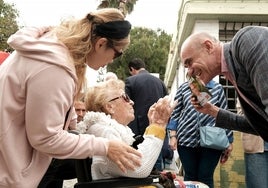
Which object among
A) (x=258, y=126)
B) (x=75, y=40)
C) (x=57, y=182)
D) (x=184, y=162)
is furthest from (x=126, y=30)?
(x=184, y=162)

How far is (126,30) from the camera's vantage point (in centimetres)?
258

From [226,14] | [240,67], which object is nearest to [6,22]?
[226,14]

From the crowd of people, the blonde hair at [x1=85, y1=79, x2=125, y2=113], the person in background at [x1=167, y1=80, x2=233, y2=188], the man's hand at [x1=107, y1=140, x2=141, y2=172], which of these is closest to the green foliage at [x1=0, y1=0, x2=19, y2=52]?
the person in background at [x1=167, y1=80, x2=233, y2=188]

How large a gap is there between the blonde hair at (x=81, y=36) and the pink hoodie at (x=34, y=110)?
3.1 inches

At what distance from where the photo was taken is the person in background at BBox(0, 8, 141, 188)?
2129mm

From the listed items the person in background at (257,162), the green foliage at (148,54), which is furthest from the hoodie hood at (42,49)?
the green foliage at (148,54)

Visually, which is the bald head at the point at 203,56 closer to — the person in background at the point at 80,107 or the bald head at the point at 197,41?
the bald head at the point at 197,41

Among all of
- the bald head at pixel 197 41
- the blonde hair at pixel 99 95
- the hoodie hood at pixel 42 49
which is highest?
the bald head at pixel 197 41

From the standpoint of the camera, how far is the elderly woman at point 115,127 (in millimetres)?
2725

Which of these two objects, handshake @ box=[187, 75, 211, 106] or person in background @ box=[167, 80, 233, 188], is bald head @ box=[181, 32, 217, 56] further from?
person in background @ box=[167, 80, 233, 188]

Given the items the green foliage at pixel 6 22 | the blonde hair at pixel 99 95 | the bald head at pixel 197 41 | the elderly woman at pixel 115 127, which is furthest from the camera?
the green foliage at pixel 6 22

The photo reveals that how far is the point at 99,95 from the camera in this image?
330cm

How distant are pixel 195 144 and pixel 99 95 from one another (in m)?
1.76

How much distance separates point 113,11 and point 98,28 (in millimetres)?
173
